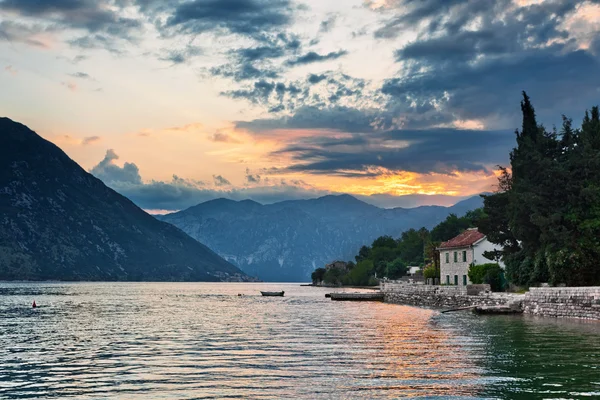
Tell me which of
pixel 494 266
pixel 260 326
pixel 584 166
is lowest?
pixel 260 326

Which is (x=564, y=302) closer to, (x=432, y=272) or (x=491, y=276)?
(x=491, y=276)

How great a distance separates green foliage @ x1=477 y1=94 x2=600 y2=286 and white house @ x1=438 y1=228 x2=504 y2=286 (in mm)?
20198

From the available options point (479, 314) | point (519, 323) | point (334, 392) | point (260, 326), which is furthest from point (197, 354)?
point (479, 314)

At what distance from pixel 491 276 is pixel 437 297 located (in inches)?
341

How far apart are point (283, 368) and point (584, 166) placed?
45.5 metres

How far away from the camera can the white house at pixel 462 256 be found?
9488 centimetres

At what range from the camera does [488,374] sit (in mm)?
25703

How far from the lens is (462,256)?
324 ft

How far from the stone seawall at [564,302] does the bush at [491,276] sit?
22043 mm

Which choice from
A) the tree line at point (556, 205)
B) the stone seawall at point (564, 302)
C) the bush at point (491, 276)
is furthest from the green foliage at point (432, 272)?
the stone seawall at point (564, 302)

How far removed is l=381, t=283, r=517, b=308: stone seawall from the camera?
7138cm

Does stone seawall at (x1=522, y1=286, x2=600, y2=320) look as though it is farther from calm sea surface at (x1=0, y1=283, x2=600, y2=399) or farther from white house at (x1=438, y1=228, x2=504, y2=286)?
white house at (x1=438, y1=228, x2=504, y2=286)

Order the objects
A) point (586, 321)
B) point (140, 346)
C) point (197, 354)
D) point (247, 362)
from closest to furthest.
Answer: point (247, 362) → point (197, 354) → point (140, 346) → point (586, 321)

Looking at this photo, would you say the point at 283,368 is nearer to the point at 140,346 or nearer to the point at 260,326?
the point at 140,346
